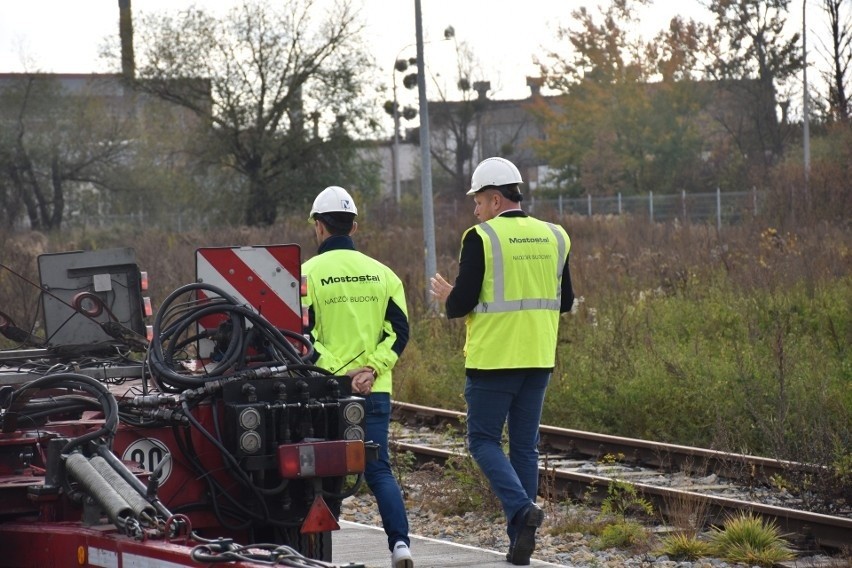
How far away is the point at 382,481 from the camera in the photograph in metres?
6.86

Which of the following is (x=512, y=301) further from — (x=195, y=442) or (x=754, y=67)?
A: (x=754, y=67)

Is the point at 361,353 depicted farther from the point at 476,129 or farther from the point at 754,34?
the point at 476,129

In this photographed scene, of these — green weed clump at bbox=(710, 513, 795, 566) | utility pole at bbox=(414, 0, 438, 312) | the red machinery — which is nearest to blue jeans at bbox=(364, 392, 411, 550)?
the red machinery

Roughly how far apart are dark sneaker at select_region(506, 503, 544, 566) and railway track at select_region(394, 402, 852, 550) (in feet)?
5.50

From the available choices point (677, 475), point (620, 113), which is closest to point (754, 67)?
point (620, 113)

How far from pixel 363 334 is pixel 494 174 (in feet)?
3.95

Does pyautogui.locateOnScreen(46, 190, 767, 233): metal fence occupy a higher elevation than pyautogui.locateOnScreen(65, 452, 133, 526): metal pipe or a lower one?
higher

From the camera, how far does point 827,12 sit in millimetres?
37719

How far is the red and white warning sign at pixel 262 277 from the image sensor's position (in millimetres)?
6691

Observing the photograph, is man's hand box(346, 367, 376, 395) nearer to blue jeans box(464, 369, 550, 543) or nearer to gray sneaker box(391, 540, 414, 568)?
blue jeans box(464, 369, 550, 543)

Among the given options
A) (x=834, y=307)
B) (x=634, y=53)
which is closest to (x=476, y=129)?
(x=634, y=53)

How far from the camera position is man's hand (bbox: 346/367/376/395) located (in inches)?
264

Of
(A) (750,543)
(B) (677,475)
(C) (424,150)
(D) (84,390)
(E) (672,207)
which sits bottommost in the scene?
(B) (677,475)

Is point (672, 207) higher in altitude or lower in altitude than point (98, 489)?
higher
